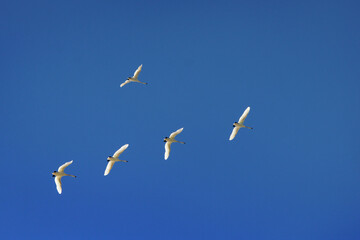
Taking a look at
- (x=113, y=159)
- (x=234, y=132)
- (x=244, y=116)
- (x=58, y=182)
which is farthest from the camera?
(x=234, y=132)

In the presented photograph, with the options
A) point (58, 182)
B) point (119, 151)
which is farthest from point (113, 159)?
point (58, 182)

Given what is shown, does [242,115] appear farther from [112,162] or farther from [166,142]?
[112,162]

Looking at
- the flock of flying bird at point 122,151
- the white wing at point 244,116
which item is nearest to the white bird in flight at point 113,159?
the flock of flying bird at point 122,151

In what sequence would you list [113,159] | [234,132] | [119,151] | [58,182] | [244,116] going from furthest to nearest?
[234,132] < [244,116] < [113,159] < [119,151] < [58,182]

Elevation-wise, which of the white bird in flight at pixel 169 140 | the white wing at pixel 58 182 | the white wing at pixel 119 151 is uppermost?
the white bird in flight at pixel 169 140

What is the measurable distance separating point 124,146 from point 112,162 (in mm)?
2743

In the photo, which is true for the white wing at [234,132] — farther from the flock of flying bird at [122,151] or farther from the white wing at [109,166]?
the white wing at [109,166]

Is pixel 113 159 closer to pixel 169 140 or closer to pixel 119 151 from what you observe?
pixel 119 151

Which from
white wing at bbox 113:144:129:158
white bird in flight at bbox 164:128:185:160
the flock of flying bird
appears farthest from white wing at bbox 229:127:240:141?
white wing at bbox 113:144:129:158

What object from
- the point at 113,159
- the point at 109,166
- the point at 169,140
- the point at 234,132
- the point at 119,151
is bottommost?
the point at 109,166

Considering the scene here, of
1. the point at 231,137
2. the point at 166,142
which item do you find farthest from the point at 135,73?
the point at 231,137

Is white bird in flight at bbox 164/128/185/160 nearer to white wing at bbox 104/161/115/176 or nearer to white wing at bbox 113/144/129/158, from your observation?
white wing at bbox 113/144/129/158

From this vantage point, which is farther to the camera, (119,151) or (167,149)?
(167,149)

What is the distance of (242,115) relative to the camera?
60.1 metres
